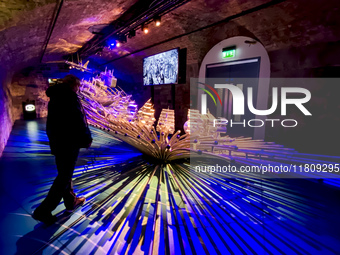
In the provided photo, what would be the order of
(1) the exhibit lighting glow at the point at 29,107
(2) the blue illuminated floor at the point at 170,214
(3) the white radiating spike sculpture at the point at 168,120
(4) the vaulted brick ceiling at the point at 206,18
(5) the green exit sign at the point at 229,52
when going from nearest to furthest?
(2) the blue illuminated floor at the point at 170,214, (4) the vaulted brick ceiling at the point at 206,18, (5) the green exit sign at the point at 229,52, (3) the white radiating spike sculpture at the point at 168,120, (1) the exhibit lighting glow at the point at 29,107

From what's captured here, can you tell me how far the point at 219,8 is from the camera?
4516mm

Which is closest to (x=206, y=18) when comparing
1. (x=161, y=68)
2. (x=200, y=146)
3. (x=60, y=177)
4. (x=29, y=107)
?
(x=161, y=68)

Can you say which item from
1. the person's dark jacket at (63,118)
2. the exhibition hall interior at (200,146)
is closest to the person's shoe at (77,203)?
the exhibition hall interior at (200,146)

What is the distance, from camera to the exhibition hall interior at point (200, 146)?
172 centimetres

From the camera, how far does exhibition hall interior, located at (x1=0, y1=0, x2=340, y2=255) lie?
Answer: 1.72m

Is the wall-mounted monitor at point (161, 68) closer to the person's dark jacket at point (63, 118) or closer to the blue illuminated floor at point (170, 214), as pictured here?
the blue illuminated floor at point (170, 214)

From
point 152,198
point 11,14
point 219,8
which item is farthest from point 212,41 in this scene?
point 152,198

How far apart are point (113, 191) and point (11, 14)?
2.84 metres

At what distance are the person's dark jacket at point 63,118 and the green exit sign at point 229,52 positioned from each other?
4731mm

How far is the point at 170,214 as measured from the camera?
77.5 inches

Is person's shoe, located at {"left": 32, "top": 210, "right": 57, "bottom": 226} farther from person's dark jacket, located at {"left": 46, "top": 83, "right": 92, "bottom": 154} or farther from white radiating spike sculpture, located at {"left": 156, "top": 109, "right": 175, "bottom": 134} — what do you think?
white radiating spike sculpture, located at {"left": 156, "top": 109, "right": 175, "bottom": 134}

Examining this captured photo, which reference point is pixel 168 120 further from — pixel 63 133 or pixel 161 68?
pixel 63 133

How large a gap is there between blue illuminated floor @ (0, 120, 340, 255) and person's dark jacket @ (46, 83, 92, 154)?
0.76 meters

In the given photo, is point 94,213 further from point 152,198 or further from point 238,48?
point 238,48
